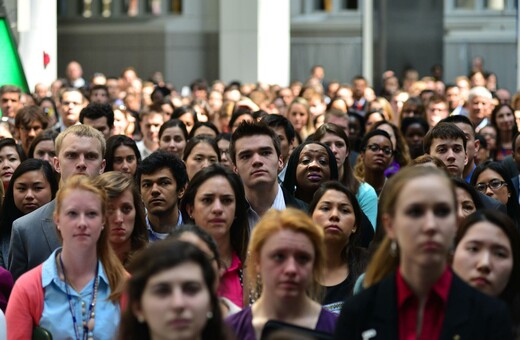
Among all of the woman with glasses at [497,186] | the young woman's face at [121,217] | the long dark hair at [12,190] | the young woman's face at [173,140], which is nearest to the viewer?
the young woman's face at [121,217]

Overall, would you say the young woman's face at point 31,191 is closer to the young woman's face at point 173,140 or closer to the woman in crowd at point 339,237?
the woman in crowd at point 339,237

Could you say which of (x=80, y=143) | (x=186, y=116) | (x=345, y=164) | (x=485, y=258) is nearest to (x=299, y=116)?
(x=186, y=116)

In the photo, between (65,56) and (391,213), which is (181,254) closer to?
(391,213)

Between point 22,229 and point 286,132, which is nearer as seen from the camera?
point 22,229

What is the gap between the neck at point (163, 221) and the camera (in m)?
10.7

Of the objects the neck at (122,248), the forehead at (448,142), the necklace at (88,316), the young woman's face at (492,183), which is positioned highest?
the forehead at (448,142)

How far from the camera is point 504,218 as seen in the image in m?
7.27

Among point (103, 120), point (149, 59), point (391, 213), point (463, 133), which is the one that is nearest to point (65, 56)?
point (149, 59)

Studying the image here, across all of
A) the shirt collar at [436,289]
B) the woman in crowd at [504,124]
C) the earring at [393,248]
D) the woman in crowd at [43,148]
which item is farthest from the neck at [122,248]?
the woman in crowd at [504,124]

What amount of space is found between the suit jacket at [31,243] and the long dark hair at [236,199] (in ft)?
3.14

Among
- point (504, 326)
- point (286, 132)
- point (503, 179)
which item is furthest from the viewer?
point (286, 132)

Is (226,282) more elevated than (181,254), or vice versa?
(181,254)

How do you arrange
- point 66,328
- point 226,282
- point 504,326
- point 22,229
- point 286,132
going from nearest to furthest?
1. point 504,326
2. point 66,328
3. point 226,282
4. point 22,229
5. point 286,132

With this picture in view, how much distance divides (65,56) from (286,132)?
30458 millimetres
